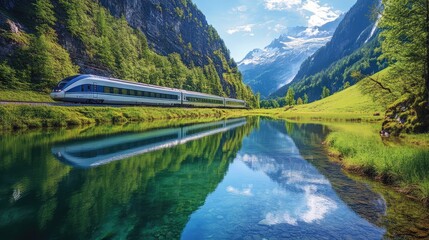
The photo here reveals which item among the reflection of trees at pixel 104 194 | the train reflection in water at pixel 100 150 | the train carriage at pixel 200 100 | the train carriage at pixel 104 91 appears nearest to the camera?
the reflection of trees at pixel 104 194

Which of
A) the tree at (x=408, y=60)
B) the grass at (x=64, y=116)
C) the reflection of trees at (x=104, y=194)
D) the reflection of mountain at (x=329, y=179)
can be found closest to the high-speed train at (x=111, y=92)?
the grass at (x=64, y=116)

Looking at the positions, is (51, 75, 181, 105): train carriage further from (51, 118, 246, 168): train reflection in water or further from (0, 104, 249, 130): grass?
(51, 118, 246, 168): train reflection in water

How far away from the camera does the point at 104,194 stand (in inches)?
474

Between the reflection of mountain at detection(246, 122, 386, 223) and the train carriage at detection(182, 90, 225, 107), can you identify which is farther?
the train carriage at detection(182, 90, 225, 107)

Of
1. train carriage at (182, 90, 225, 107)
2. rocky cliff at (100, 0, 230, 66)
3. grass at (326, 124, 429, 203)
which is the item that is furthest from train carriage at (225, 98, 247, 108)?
grass at (326, 124, 429, 203)

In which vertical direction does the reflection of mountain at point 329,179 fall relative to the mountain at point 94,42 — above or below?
below

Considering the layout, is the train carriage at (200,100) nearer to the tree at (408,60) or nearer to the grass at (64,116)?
the grass at (64,116)

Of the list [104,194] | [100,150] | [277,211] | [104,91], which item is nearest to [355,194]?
[277,211]

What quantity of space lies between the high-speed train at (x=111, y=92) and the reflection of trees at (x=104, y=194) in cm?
2137

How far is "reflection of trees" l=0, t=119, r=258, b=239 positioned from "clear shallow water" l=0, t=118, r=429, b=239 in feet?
0.12

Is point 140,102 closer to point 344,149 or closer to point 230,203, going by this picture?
point 344,149

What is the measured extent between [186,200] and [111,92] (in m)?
40.6

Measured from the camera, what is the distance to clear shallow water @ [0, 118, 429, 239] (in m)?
8.88

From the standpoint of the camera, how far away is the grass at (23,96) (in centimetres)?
4597
